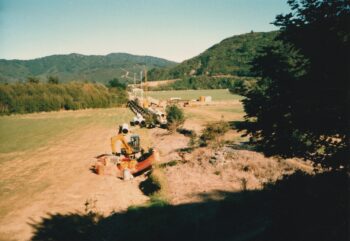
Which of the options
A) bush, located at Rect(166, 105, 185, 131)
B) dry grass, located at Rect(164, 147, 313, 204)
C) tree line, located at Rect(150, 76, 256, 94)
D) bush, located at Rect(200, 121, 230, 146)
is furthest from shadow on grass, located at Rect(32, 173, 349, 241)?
tree line, located at Rect(150, 76, 256, 94)

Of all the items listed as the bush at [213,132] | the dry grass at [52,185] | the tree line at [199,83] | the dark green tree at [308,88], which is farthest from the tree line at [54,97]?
the tree line at [199,83]

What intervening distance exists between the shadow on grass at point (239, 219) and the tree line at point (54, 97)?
195ft

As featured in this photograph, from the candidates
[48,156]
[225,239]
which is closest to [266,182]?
[225,239]

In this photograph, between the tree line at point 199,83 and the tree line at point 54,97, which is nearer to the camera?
the tree line at point 54,97

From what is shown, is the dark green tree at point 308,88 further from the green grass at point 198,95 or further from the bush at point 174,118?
the green grass at point 198,95

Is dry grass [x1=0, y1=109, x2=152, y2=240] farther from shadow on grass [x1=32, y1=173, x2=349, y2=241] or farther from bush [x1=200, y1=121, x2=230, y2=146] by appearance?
bush [x1=200, y1=121, x2=230, y2=146]

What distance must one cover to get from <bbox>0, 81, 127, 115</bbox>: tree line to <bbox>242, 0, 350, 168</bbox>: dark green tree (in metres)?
66.7

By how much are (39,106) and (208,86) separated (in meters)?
101

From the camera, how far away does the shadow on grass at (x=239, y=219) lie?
681 cm

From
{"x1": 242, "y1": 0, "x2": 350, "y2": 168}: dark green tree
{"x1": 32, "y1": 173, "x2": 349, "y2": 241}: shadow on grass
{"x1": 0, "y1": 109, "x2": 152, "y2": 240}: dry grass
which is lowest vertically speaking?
{"x1": 0, "y1": 109, "x2": 152, "y2": 240}: dry grass

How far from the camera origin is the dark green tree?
6012 mm

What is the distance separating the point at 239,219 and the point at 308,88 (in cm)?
626

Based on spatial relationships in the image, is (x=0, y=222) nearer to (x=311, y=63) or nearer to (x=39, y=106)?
(x=311, y=63)

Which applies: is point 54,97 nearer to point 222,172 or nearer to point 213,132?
point 213,132
